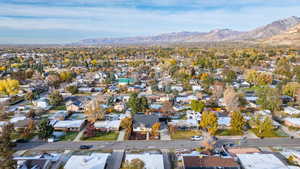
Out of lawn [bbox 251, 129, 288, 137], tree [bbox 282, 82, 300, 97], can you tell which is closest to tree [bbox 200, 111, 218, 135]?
lawn [bbox 251, 129, 288, 137]

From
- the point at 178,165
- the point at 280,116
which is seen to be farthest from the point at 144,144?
the point at 280,116

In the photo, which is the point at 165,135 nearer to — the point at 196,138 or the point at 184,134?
the point at 184,134

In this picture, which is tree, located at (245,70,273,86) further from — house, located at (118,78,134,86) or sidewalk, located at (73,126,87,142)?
sidewalk, located at (73,126,87,142)

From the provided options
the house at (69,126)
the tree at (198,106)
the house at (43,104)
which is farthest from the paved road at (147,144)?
the house at (43,104)

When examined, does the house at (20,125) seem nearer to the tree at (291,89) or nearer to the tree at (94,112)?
the tree at (94,112)

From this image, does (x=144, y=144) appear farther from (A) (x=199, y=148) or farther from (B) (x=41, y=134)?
(B) (x=41, y=134)

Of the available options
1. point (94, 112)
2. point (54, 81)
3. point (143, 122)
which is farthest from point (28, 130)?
point (54, 81)
